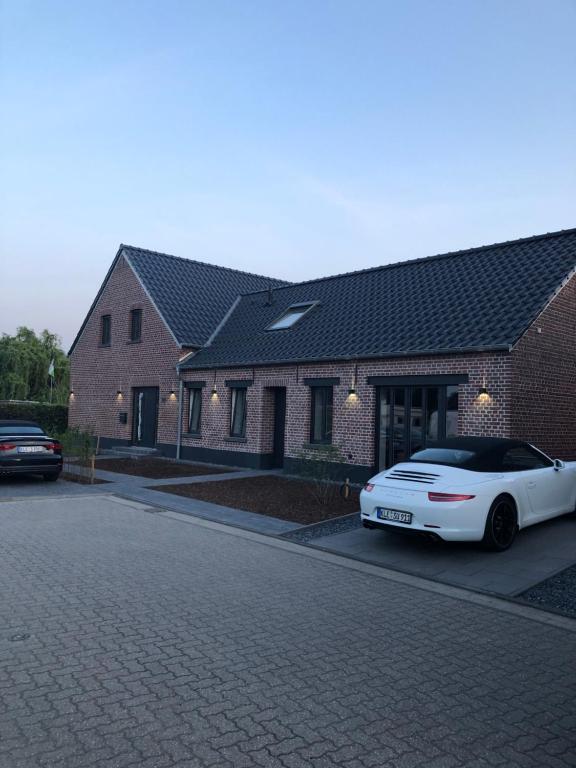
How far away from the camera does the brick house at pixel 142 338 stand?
68.1 ft

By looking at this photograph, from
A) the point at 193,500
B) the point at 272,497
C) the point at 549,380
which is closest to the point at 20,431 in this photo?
the point at 193,500

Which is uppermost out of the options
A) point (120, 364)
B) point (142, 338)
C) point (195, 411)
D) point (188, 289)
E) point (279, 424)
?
point (188, 289)

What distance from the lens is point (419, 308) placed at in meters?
14.9

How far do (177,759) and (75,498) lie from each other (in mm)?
9386

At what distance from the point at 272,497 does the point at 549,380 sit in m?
6.38

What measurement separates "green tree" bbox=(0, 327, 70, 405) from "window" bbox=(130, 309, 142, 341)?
1764 cm

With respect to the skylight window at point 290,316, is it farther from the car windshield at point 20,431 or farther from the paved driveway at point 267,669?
the paved driveway at point 267,669

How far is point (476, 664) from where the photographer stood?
4.33 metres

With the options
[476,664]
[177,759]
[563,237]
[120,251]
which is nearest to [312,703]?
[177,759]

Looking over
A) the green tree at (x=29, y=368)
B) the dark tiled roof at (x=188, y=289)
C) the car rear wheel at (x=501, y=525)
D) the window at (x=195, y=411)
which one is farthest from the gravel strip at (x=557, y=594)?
the green tree at (x=29, y=368)

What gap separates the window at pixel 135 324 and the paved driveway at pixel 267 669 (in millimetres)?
16187

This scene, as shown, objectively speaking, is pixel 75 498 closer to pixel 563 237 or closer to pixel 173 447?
pixel 173 447

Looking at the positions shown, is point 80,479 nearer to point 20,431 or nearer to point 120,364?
point 20,431

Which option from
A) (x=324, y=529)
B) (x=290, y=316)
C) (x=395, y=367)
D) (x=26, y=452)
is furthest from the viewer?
(x=290, y=316)
